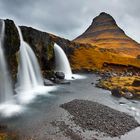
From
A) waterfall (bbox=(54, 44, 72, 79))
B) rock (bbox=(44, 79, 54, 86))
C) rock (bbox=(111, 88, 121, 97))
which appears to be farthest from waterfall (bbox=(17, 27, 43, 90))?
waterfall (bbox=(54, 44, 72, 79))

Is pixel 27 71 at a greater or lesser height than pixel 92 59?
lesser

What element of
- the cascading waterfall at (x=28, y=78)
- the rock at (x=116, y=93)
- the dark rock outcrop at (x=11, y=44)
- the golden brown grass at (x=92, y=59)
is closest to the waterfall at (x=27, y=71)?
the cascading waterfall at (x=28, y=78)

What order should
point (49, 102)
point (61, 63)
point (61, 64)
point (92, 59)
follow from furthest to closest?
point (92, 59) → point (61, 63) → point (61, 64) → point (49, 102)

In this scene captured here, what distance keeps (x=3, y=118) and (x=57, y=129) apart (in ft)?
27.3

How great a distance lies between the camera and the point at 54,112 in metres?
41.7

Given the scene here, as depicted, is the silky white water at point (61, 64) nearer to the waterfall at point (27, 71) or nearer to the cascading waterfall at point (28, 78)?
the cascading waterfall at point (28, 78)

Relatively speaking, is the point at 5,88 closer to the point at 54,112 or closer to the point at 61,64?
the point at 54,112

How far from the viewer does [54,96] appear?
176ft

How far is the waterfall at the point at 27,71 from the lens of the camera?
61.5 m

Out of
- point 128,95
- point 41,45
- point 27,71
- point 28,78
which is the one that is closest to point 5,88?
point 28,78

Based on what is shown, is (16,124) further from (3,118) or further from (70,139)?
(70,139)

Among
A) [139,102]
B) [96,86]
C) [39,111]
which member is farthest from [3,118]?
[96,86]

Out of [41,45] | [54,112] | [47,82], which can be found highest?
[41,45]

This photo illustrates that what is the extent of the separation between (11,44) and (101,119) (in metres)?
24.4
